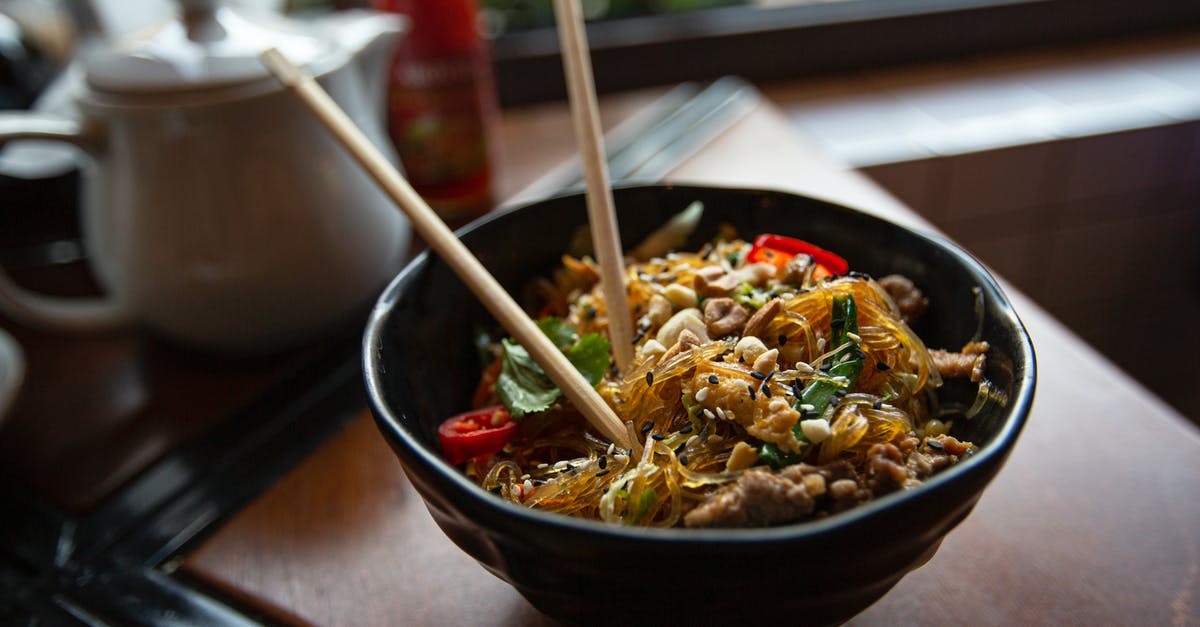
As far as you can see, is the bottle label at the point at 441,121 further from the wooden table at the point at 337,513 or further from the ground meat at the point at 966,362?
the ground meat at the point at 966,362

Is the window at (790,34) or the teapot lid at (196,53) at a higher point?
the teapot lid at (196,53)

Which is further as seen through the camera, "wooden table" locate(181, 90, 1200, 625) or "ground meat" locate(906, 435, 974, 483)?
"wooden table" locate(181, 90, 1200, 625)

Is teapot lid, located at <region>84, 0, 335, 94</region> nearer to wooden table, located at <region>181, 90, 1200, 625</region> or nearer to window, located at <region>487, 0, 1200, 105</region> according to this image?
wooden table, located at <region>181, 90, 1200, 625</region>

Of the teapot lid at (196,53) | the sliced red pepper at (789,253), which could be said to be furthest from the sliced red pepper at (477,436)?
the teapot lid at (196,53)

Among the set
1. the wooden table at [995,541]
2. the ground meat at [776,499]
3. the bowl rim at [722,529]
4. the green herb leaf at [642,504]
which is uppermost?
the bowl rim at [722,529]

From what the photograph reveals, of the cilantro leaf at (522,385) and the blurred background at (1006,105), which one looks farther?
the blurred background at (1006,105)

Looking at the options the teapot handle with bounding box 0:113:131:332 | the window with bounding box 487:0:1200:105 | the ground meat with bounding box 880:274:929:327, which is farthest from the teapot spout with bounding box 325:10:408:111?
the window with bounding box 487:0:1200:105

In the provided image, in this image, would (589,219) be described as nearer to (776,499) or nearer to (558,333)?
(558,333)

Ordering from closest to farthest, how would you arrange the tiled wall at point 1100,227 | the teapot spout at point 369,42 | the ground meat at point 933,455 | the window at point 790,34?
1. the ground meat at point 933,455
2. the teapot spout at point 369,42
3. the tiled wall at point 1100,227
4. the window at point 790,34
